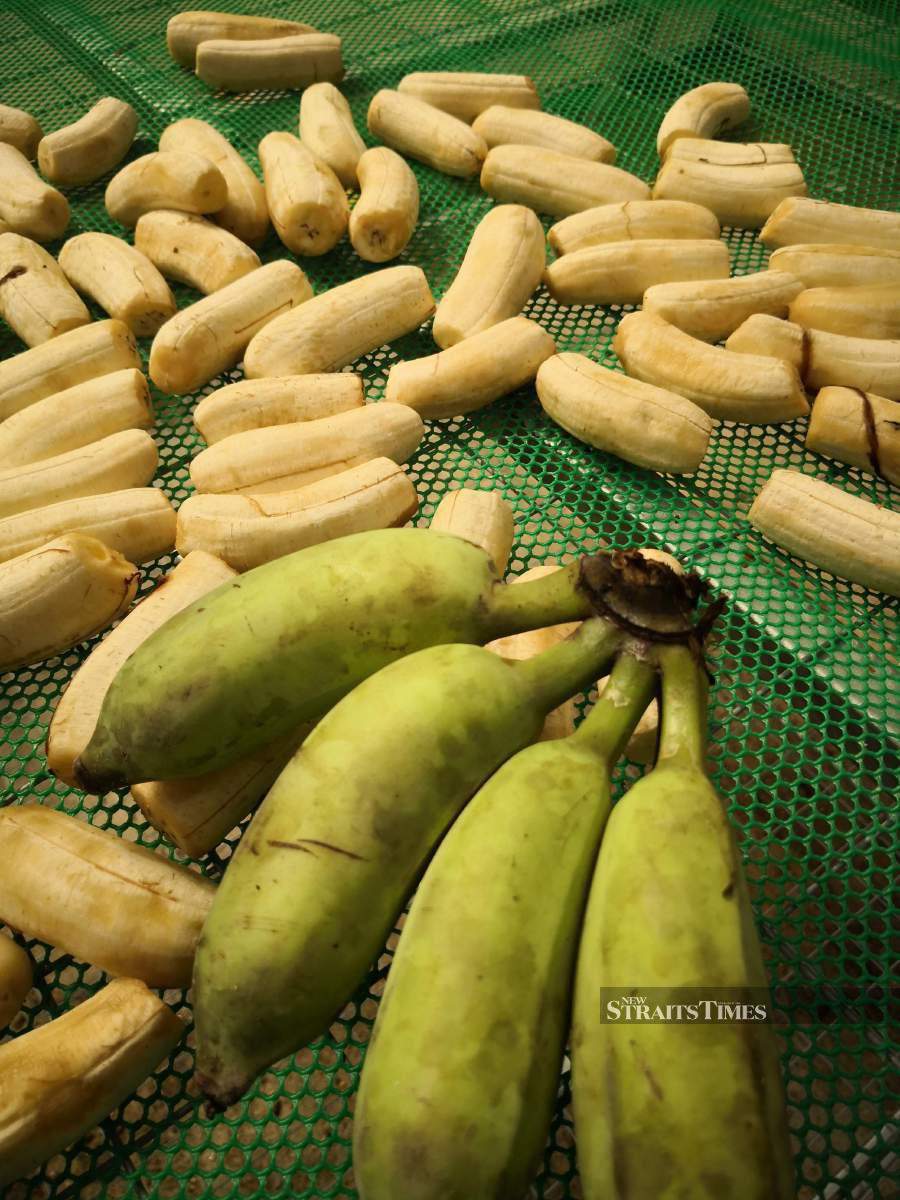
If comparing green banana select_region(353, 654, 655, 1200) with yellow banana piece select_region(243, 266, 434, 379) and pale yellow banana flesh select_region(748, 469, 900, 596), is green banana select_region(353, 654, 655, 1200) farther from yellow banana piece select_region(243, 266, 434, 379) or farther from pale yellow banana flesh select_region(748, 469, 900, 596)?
yellow banana piece select_region(243, 266, 434, 379)

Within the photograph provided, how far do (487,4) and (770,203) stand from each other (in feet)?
4.28

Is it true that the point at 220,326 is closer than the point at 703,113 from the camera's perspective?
Yes

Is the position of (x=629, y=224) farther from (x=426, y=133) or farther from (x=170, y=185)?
(x=170, y=185)

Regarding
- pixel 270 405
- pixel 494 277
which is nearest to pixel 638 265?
pixel 494 277

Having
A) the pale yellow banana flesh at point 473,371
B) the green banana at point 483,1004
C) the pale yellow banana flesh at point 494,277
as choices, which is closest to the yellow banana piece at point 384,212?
the pale yellow banana flesh at point 494,277

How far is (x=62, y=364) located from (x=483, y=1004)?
1275 millimetres

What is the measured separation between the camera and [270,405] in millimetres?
1331

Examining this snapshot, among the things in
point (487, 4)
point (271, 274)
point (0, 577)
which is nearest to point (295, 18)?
point (487, 4)

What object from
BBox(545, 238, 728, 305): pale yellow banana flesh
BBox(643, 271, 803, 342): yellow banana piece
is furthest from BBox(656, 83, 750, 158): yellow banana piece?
BBox(643, 271, 803, 342): yellow banana piece

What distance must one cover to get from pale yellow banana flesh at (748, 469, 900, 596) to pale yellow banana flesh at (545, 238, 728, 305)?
21.4 inches

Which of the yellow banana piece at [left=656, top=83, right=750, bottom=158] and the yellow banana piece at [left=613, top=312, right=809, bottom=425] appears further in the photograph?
the yellow banana piece at [left=656, top=83, right=750, bottom=158]

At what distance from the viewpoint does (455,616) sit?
750 mm

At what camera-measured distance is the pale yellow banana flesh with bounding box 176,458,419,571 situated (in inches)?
44.4

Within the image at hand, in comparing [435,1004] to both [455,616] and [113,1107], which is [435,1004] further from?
[113,1107]
